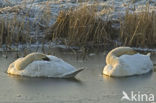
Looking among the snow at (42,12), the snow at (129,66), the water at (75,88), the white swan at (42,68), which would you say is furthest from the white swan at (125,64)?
the snow at (42,12)

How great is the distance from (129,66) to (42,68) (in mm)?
1487

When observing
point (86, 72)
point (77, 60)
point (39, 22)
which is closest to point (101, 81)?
point (86, 72)

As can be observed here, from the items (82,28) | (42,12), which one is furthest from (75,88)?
(42,12)

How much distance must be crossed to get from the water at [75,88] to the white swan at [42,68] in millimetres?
139

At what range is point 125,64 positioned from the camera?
913 cm

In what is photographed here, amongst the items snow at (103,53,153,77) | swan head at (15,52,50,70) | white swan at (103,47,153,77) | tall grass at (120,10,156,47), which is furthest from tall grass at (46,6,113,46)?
swan head at (15,52,50,70)

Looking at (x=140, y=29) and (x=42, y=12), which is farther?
(x=42, y=12)

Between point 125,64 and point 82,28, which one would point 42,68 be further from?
point 82,28

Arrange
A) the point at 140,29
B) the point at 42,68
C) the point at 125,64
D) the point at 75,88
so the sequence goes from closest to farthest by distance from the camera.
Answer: the point at 75,88
the point at 42,68
the point at 125,64
the point at 140,29

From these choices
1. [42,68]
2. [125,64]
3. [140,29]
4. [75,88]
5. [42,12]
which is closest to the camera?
[75,88]

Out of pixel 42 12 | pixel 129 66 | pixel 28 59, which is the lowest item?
pixel 42 12

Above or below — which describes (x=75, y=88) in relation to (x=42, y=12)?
above

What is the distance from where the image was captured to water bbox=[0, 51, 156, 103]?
7352 millimetres

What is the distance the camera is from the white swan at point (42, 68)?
884 centimetres
